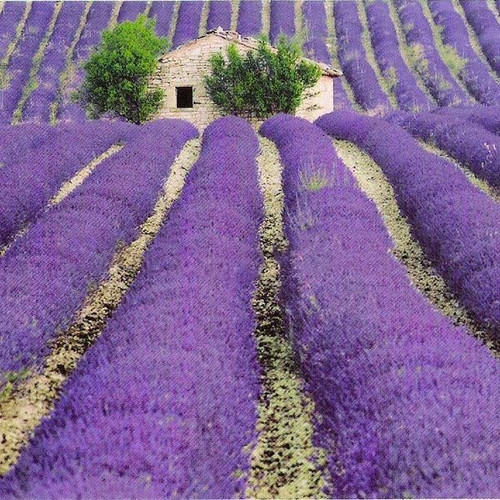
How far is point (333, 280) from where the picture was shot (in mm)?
4133

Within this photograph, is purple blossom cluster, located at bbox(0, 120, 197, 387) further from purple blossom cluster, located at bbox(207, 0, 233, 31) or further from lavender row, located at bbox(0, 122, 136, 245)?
purple blossom cluster, located at bbox(207, 0, 233, 31)

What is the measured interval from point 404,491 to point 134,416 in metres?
0.94

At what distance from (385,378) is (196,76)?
19.1 m

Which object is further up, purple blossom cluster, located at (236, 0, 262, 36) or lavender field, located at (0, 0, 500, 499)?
purple blossom cluster, located at (236, 0, 262, 36)

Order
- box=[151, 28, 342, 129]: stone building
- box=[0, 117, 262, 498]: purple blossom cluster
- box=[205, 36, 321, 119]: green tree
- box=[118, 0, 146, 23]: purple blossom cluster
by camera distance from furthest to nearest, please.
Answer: box=[118, 0, 146, 23]: purple blossom cluster < box=[151, 28, 342, 129]: stone building < box=[205, 36, 321, 119]: green tree < box=[0, 117, 262, 498]: purple blossom cluster

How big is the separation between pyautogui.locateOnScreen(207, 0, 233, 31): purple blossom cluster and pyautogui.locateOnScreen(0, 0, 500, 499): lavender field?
76.0 ft

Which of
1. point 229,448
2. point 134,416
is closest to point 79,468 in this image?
point 134,416

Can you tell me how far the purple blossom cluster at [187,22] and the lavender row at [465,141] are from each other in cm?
1850

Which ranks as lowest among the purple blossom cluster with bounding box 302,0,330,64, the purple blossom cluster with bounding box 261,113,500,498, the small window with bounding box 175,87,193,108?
the small window with bounding box 175,87,193,108

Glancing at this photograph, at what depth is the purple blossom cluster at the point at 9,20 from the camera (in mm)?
30281

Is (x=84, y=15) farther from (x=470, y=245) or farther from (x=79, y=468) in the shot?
(x=79, y=468)

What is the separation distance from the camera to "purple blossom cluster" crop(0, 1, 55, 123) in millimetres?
24203

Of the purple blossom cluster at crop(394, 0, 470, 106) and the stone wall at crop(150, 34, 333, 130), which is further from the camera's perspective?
the purple blossom cluster at crop(394, 0, 470, 106)

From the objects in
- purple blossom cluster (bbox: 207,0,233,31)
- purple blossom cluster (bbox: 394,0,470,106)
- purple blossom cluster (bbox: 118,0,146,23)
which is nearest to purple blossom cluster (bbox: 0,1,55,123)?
purple blossom cluster (bbox: 118,0,146,23)
